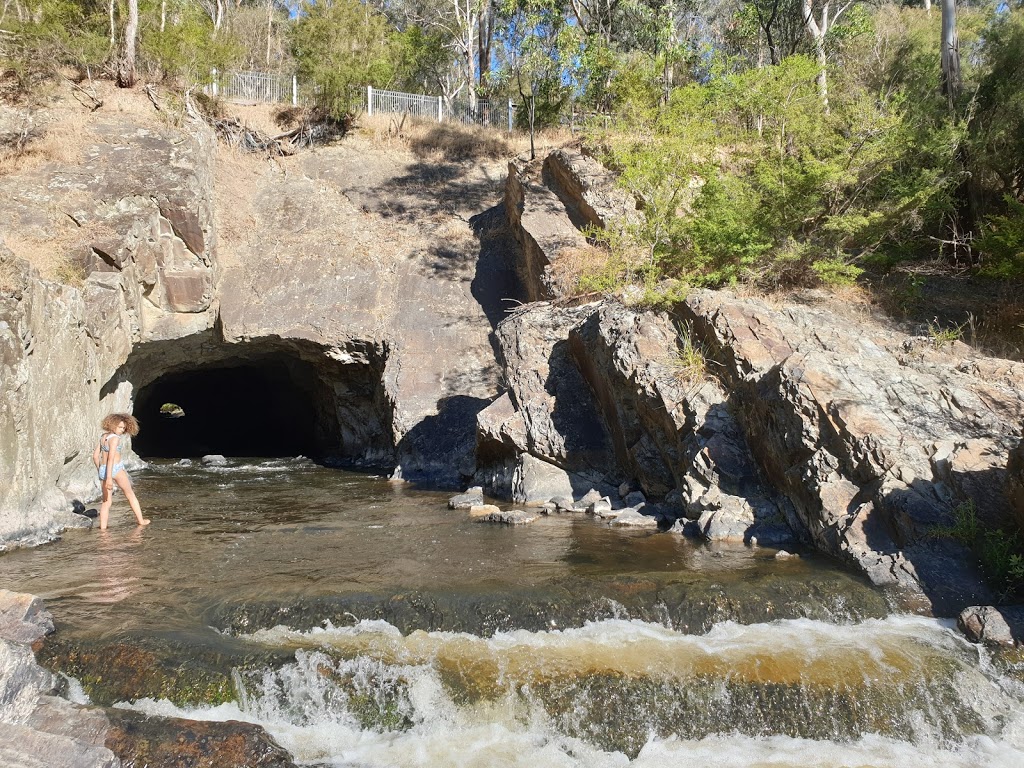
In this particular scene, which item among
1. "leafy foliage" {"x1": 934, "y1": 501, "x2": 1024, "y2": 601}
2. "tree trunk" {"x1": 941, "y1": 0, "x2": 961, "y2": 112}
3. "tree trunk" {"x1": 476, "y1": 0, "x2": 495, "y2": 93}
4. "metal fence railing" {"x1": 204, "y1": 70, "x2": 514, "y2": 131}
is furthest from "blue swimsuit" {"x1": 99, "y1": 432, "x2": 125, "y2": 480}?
"tree trunk" {"x1": 476, "y1": 0, "x2": 495, "y2": 93}

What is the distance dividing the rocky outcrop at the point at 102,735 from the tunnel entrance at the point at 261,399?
11358mm

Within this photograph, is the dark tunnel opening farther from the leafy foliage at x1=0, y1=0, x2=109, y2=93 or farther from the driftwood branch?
the leafy foliage at x1=0, y1=0, x2=109, y2=93

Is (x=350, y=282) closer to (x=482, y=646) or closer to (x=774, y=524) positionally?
(x=774, y=524)

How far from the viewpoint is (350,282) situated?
19078 mm

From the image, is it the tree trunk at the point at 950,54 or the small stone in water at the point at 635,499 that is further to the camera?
the tree trunk at the point at 950,54

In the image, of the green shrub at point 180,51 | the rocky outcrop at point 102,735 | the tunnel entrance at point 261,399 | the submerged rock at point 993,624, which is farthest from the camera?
the green shrub at point 180,51

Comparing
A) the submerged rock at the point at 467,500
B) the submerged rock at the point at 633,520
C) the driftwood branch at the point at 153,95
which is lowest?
the submerged rock at the point at 467,500

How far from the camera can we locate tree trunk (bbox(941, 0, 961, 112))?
15.6 metres

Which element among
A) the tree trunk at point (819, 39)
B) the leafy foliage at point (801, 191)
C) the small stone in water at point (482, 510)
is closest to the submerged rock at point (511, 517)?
the small stone in water at point (482, 510)

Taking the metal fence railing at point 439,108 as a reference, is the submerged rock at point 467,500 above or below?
below

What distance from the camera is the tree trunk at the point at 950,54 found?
51.2 ft

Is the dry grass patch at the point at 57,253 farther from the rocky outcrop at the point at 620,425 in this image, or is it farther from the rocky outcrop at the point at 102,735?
the rocky outcrop at the point at 102,735

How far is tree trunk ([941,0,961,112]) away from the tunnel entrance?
13.8 meters

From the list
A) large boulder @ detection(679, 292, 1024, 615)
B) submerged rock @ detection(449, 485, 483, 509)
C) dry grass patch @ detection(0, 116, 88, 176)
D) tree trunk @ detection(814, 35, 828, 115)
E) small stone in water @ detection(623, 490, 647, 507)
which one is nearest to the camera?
large boulder @ detection(679, 292, 1024, 615)
